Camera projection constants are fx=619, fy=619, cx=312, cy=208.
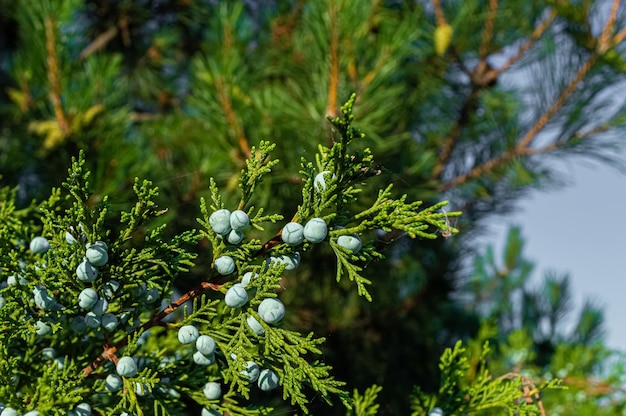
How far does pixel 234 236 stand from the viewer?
54 centimetres

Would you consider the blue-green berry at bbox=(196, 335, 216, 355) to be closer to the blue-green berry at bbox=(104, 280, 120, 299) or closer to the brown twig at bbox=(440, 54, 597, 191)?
the blue-green berry at bbox=(104, 280, 120, 299)

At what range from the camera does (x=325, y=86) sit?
47.4 inches

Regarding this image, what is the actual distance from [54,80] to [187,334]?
909 millimetres

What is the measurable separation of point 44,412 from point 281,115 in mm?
848

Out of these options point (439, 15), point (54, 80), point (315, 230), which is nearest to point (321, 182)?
point (315, 230)

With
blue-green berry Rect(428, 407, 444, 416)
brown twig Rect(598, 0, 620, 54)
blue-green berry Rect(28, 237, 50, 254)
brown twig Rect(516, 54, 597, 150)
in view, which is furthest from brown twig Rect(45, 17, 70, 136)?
brown twig Rect(598, 0, 620, 54)

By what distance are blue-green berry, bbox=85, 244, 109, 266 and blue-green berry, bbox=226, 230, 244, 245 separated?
4.2 inches

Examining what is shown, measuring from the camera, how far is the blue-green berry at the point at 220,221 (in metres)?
0.53

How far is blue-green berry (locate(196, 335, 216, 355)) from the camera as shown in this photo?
1.74ft

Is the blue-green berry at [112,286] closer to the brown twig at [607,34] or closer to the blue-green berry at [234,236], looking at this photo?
the blue-green berry at [234,236]

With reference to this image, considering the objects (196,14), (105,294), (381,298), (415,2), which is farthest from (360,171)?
(196,14)

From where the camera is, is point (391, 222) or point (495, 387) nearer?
point (391, 222)

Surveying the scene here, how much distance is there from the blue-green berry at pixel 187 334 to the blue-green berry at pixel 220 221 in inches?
3.4

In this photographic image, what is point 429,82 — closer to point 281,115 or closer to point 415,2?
point 415,2
